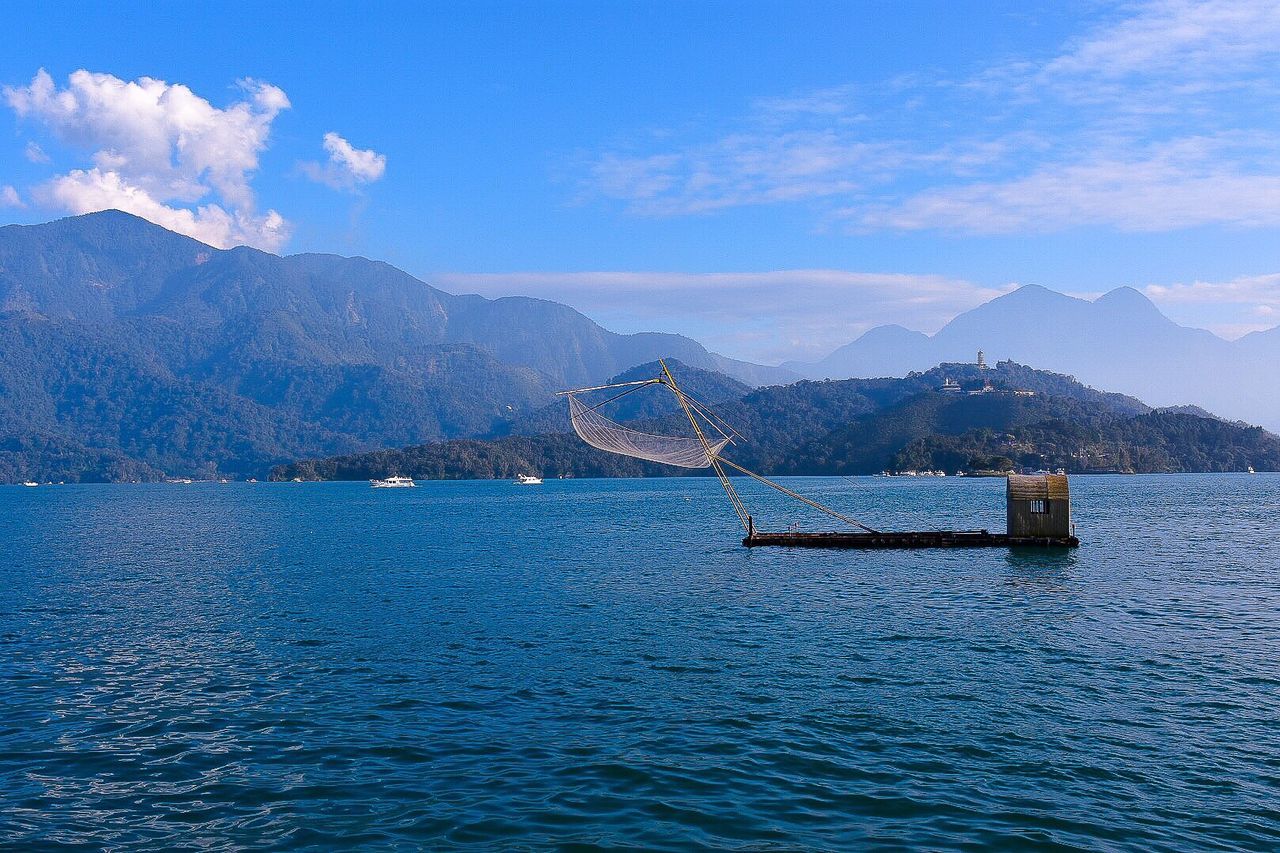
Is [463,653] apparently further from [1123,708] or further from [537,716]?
[1123,708]

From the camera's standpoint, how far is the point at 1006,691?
2141cm

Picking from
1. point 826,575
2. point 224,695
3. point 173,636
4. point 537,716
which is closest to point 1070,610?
point 826,575

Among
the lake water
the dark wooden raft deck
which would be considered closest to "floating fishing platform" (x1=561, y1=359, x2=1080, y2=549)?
the dark wooden raft deck

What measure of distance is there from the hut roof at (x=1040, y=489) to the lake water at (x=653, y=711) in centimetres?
1119

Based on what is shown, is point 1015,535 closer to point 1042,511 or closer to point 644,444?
point 1042,511

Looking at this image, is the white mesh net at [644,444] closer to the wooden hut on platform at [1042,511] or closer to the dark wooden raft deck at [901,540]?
the dark wooden raft deck at [901,540]

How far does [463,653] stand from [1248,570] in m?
39.6

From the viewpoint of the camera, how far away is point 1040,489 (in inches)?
2242

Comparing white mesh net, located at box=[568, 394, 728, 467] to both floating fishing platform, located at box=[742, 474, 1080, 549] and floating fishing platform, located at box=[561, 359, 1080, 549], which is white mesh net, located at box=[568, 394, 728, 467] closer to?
floating fishing platform, located at box=[561, 359, 1080, 549]

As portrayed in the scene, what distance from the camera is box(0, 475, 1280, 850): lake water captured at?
14141 millimetres

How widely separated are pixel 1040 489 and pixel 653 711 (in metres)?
44.3

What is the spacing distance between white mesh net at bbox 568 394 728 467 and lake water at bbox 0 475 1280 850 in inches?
270

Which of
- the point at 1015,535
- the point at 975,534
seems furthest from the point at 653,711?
the point at 975,534

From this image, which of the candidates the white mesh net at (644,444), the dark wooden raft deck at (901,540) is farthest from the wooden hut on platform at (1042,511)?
the white mesh net at (644,444)
